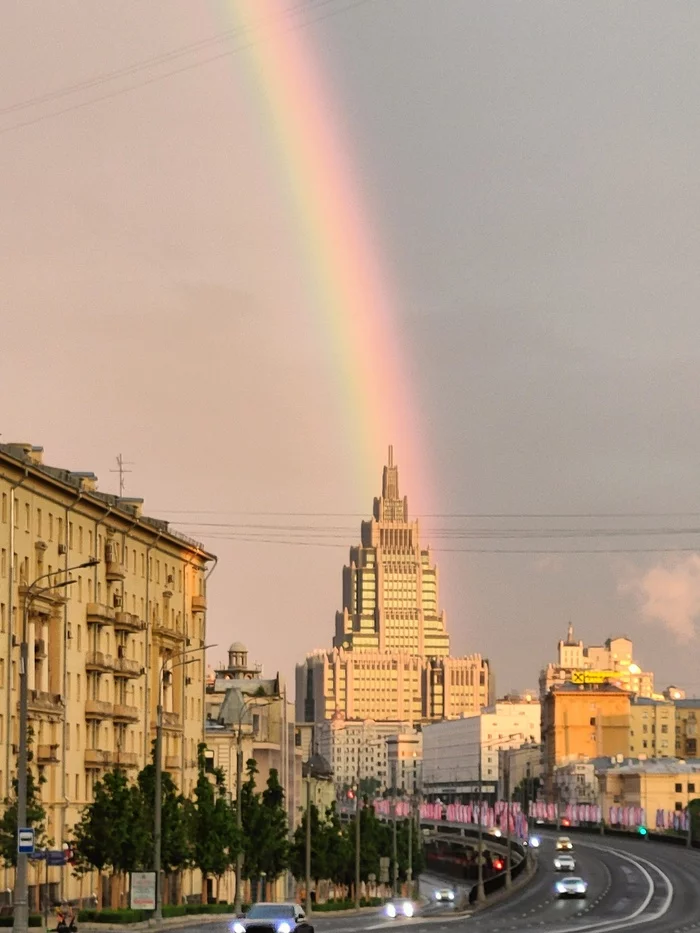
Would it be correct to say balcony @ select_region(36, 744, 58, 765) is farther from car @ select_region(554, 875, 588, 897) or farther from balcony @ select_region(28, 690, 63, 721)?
car @ select_region(554, 875, 588, 897)

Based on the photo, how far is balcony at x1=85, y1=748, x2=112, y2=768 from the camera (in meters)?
124

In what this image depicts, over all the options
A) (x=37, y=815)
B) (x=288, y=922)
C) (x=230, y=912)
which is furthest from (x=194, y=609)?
(x=288, y=922)

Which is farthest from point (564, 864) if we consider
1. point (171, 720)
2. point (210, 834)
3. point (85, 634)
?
point (210, 834)

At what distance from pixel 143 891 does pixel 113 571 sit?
4791cm

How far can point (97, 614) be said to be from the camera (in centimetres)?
12606

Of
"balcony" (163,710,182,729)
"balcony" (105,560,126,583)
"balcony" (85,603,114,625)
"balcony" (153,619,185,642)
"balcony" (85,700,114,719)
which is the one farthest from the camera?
"balcony" (153,619,185,642)

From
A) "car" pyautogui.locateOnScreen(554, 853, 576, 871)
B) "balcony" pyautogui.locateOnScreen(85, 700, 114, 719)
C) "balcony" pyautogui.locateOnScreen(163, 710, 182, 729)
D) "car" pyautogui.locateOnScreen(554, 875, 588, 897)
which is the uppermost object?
"balcony" pyautogui.locateOnScreen(85, 700, 114, 719)

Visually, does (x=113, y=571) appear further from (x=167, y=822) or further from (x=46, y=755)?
(x=167, y=822)

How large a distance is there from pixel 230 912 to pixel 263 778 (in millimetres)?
75909

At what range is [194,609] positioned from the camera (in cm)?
15712

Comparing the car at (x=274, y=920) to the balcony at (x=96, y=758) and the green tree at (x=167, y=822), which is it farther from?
the balcony at (x=96, y=758)

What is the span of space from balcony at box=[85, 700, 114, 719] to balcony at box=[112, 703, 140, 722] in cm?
161

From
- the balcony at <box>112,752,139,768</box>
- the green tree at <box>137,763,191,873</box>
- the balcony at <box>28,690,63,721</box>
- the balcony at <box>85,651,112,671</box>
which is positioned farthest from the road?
the balcony at <box>85,651,112,671</box>

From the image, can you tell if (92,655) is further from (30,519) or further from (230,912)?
(230,912)
